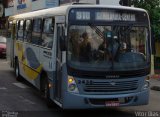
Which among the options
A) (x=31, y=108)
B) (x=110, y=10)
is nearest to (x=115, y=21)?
(x=110, y=10)

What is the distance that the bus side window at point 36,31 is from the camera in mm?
12578

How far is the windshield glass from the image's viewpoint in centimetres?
959

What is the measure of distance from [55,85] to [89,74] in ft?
4.25

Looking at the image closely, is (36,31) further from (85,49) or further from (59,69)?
(85,49)

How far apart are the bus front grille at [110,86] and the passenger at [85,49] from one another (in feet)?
1.88

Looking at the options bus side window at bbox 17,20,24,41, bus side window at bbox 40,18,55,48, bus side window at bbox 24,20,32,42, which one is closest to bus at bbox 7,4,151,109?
bus side window at bbox 40,18,55,48

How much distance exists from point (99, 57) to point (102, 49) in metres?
0.20

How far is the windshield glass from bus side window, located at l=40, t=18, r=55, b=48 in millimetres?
1343

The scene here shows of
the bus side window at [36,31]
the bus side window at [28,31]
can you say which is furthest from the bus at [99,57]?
the bus side window at [28,31]

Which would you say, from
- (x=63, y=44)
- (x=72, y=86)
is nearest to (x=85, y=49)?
(x=63, y=44)

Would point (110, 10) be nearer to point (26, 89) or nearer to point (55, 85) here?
point (55, 85)

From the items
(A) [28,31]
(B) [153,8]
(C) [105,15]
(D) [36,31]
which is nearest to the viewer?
(C) [105,15]

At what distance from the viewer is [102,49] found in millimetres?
9711

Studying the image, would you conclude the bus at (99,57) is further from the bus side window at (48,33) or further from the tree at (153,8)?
the tree at (153,8)
